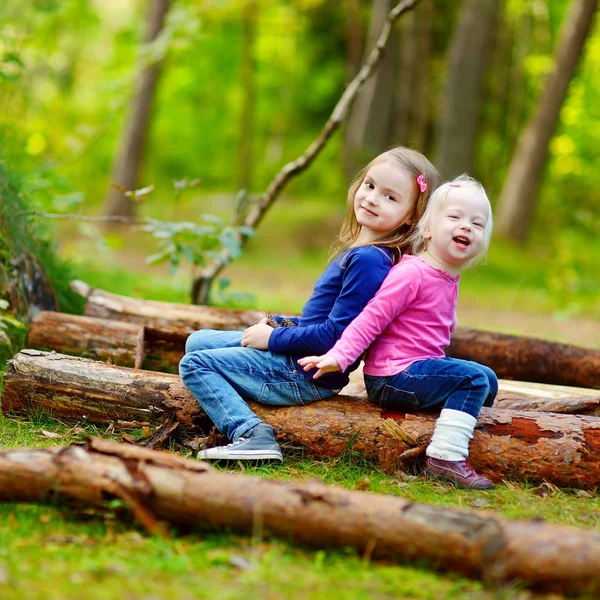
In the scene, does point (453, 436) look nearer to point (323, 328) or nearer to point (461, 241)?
point (323, 328)

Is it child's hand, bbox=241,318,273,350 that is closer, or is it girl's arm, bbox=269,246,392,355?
girl's arm, bbox=269,246,392,355

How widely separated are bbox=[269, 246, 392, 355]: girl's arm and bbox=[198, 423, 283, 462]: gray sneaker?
46cm

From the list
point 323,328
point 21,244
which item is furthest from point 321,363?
point 21,244

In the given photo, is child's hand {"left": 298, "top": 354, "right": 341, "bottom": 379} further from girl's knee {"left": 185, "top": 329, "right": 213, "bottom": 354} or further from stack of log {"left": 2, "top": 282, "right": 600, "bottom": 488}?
girl's knee {"left": 185, "top": 329, "right": 213, "bottom": 354}

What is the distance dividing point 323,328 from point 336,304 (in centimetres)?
14

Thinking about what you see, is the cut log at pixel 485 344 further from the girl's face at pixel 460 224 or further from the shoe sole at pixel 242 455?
the girl's face at pixel 460 224

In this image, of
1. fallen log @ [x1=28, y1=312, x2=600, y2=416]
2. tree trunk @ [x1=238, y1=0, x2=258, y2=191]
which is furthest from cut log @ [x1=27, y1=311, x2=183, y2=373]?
tree trunk @ [x1=238, y1=0, x2=258, y2=191]

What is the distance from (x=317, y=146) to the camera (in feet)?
19.3

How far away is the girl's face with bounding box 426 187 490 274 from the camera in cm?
363

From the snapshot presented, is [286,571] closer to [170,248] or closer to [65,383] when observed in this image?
[65,383]

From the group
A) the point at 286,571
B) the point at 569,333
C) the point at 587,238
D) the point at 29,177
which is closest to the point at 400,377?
the point at 286,571

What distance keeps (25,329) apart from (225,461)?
1998 millimetres

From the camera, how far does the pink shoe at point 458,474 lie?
11.4 ft

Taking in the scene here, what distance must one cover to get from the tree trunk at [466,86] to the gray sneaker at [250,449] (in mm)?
11590
